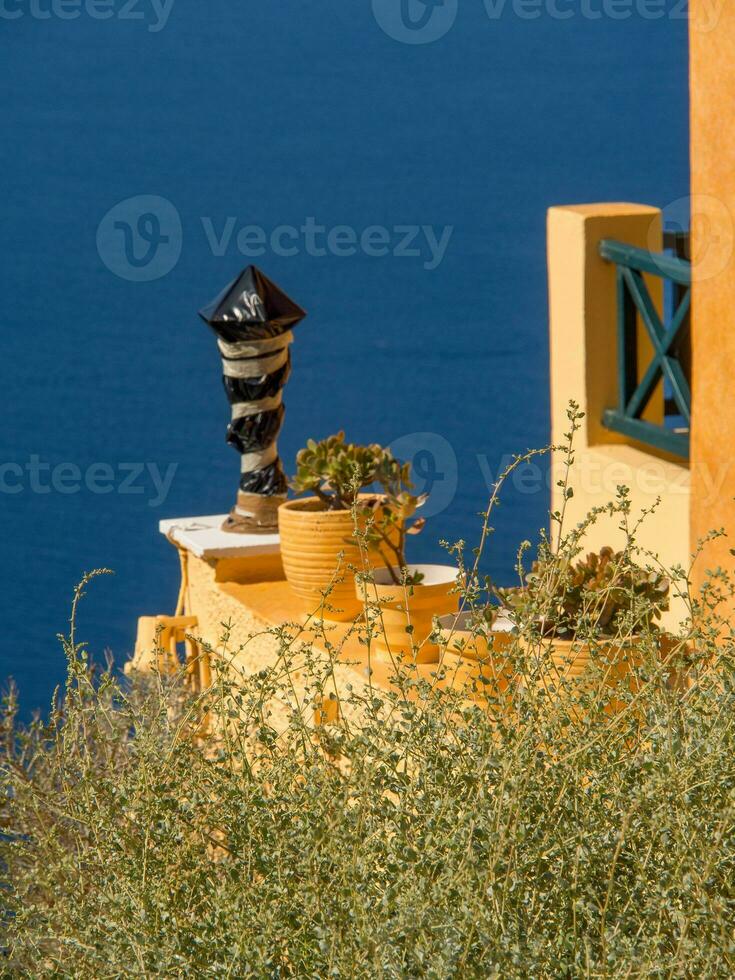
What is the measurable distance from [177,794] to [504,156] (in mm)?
7453

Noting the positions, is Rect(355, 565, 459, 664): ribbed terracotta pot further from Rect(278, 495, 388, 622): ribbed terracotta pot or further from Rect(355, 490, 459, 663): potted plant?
Rect(278, 495, 388, 622): ribbed terracotta pot

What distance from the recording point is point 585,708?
1566 millimetres

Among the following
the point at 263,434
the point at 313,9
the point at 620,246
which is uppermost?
the point at 313,9

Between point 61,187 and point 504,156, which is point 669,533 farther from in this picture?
point 61,187

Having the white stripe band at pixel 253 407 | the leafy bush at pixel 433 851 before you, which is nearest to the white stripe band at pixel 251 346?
the white stripe band at pixel 253 407

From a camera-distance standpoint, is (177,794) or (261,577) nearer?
(177,794)

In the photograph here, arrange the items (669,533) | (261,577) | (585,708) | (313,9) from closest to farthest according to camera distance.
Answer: (585,708) → (669,533) → (261,577) → (313,9)

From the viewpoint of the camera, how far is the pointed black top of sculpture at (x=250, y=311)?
427cm

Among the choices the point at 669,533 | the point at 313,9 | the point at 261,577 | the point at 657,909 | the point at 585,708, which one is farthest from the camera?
the point at 313,9

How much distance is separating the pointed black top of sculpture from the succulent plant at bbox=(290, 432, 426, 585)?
0.74m

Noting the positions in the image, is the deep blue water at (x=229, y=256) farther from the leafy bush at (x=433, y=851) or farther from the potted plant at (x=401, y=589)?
the leafy bush at (x=433, y=851)

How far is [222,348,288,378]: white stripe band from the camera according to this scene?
4359mm

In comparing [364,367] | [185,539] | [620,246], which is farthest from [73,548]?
[620,246]

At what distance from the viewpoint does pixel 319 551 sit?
12.0 ft
